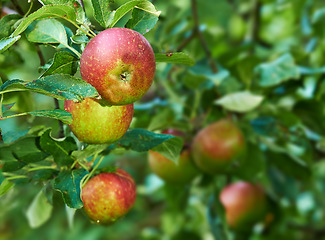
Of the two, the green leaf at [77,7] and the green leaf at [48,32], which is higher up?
the green leaf at [77,7]

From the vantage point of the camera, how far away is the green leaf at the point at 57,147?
0.76 m

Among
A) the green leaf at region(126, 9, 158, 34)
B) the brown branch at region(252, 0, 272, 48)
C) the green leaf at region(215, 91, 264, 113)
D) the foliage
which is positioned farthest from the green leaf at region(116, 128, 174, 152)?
the brown branch at region(252, 0, 272, 48)

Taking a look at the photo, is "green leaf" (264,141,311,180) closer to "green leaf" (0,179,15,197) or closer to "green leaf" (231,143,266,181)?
"green leaf" (231,143,266,181)

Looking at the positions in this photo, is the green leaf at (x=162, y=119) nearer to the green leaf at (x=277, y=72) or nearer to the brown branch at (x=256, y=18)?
the green leaf at (x=277, y=72)

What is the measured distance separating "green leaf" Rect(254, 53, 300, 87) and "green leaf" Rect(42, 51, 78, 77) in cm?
84

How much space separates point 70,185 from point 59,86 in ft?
0.66

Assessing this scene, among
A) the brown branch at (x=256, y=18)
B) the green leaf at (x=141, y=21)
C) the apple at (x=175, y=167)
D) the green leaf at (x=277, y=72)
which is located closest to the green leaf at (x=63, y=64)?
the green leaf at (x=141, y=21)

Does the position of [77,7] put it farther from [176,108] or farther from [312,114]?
[312,114]

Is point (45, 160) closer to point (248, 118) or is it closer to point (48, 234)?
point (248, 118)

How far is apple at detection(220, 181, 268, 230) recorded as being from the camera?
5.29ft

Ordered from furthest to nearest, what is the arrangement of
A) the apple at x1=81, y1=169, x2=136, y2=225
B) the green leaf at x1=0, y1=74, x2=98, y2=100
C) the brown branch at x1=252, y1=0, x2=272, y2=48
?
the brown branch at x1=252, y1=0, x2=272, y2=48 < the apple at x1=81, y1=169, x2=136, y2=225 < the green leaf at x1=0, y1=74, x2=98, y2=100

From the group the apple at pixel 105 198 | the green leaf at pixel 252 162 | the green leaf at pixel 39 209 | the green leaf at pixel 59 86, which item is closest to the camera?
the green leaf at pixel 59 86

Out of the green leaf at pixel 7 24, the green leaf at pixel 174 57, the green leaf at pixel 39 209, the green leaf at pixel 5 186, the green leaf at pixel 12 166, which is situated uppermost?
the green leaf at pixel 7 24

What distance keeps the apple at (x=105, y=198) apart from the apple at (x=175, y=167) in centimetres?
51
